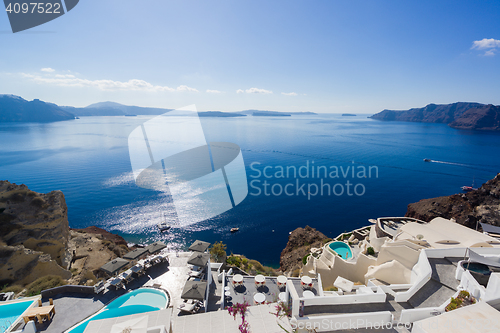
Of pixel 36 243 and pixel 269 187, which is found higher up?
pixel 36 243

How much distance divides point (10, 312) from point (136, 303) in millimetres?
6320

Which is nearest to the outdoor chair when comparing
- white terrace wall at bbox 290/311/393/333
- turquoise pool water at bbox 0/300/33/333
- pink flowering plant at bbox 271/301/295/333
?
pink flowering plant at bbox 271/301/295/333

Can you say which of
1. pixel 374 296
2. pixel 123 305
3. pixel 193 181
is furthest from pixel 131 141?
pixel 374 296

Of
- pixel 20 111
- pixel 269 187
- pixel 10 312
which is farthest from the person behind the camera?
pixel 20 111

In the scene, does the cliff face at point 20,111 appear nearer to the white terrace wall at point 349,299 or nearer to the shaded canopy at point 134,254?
the shaded canopy at point 134,254

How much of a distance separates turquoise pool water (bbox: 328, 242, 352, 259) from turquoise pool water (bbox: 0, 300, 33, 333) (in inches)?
893

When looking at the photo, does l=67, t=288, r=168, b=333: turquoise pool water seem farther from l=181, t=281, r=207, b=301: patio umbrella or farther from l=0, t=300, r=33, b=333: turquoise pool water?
l=0, t=300, r=33, b=333: turquoise pool water

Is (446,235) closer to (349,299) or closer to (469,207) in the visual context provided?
(349,299)

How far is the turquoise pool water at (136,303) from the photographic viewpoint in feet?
40.3

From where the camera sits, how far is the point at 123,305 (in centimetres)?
1317

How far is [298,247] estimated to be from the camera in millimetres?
31922

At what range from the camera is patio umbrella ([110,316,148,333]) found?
26.8 feet

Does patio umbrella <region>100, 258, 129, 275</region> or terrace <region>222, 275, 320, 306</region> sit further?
patio umbrella <region>100, 258, 129, 275</region>

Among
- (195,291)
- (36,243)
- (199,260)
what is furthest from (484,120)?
(36,243)
